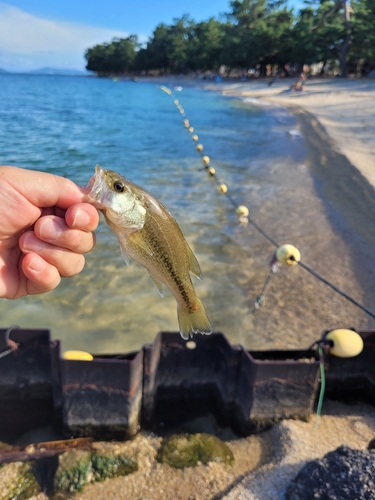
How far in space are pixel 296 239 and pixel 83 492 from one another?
6.91m

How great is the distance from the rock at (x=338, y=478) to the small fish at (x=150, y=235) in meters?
1.48

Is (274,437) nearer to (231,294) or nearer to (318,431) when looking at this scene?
(318,431)

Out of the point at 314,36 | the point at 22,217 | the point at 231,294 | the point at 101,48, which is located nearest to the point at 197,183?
the point at 231,294

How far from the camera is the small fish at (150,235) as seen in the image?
7.12 feet

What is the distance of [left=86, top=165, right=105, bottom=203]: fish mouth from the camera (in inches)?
83.8

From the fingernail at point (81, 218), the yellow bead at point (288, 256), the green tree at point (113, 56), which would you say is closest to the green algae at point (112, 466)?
the fingernail at point (81, 218)

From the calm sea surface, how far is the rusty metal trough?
136 cm

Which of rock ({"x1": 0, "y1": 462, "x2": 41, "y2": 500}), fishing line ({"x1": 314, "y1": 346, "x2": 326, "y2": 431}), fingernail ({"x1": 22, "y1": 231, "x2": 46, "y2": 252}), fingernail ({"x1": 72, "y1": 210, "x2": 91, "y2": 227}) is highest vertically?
fingernail ({"x1": 72, "y1": 210, "x2": 91, "y2": 227})

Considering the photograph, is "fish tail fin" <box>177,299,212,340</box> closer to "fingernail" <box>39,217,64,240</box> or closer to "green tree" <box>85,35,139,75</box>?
"fingernail" <box>39,217,64,240</box>

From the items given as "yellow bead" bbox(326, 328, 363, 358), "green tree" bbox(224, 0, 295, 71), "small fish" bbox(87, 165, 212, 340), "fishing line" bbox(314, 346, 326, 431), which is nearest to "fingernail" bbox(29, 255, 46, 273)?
"small fish" bbox(87, 165, 212, 340)

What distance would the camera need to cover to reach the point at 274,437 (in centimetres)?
378

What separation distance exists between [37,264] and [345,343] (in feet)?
10.2

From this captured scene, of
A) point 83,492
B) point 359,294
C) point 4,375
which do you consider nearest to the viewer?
point 83,492

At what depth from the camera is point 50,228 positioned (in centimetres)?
236
